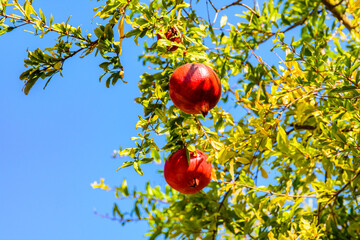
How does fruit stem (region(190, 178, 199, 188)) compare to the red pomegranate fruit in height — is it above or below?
below

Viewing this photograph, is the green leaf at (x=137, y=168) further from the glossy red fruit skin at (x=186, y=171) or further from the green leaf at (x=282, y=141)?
the green leaf at (x=282, y=141)

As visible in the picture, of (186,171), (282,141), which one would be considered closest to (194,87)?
(186,171)

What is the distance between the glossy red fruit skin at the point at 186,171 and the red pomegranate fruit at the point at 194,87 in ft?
1.04

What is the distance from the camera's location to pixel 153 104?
1896mm

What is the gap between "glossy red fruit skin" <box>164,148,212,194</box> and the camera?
188 centimetres

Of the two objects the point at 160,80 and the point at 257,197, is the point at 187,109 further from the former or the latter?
the point at 257,197

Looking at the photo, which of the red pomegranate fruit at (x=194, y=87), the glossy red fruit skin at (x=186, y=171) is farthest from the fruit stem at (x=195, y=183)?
the red pomegranate fruit at (x=194, y=87)

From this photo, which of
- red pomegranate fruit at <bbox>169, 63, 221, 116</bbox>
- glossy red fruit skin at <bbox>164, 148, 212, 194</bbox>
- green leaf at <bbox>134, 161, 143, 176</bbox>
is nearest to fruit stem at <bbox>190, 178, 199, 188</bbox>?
glossy red fruit skin at <bbox>164, 148, 212, 194</bbox>

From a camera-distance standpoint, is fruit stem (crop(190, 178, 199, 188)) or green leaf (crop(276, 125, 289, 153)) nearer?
green leaf (crop(276, 125, 289, 153))

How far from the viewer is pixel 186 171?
1.88 m

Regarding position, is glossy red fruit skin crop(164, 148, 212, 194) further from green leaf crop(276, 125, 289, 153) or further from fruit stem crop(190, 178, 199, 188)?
green leaf crop(276, 125, 289, 153)

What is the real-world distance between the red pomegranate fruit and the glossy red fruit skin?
12.4 inches

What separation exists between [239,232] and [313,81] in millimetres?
1306

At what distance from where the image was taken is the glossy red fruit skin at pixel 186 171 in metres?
1.88
